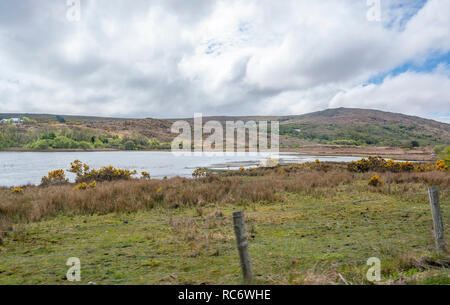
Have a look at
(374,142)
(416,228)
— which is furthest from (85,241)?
(374,142)

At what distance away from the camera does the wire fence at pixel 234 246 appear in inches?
199

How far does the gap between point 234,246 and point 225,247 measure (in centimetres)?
21

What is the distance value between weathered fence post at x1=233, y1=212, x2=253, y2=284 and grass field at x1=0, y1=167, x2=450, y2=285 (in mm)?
205

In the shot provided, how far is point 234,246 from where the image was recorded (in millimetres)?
6223

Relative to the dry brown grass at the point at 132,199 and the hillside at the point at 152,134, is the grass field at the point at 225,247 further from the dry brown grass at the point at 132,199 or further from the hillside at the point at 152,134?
the hillside at the point at 152,134

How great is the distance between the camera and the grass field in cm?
455

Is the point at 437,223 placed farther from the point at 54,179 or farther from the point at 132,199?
the point at 54,179

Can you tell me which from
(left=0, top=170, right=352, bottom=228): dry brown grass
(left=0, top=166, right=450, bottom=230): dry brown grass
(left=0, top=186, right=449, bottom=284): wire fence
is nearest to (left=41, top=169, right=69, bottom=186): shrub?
(left=0, top=166, right=450, bottom=230): dry brown grass

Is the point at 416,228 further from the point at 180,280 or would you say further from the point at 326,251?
the point at 180,280

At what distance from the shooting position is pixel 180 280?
448 cm

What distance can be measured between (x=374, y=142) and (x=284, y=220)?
119184 mm

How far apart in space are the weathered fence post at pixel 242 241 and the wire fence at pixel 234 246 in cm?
76

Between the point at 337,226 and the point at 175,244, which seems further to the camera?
the point at 337,226
